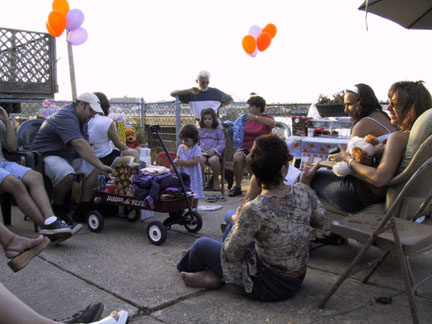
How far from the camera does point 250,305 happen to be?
259 centimetres

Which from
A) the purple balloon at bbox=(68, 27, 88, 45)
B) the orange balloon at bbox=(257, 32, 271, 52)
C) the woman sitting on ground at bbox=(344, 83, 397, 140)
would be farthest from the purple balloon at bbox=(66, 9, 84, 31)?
the woman sitting on ground at bbox=(344, 83, 397, 140)

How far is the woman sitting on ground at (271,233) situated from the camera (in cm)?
241

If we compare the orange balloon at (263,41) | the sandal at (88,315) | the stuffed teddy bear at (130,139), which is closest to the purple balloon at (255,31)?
the orange balloon at (263,41)

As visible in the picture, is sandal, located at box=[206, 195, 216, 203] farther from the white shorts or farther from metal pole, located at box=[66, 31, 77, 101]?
metal pole, located at box=[66, 31, 77, 101]

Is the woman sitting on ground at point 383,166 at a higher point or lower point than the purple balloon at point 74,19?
lower

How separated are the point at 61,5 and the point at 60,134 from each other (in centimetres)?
585

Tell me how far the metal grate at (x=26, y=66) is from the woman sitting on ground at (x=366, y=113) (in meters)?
10.9

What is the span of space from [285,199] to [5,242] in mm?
1801

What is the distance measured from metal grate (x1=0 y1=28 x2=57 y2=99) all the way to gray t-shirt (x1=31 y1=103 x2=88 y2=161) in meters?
8.34

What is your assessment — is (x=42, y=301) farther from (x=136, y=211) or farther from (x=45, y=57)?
(x=45, y=57)

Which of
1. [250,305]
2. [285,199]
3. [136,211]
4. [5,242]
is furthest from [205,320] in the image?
[136,211]

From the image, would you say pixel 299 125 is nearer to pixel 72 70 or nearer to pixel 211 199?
pixel 211 199

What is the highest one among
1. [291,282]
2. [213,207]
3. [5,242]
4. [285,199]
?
[285,199]

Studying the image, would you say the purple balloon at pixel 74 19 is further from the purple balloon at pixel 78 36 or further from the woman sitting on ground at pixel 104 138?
the woman sitting on ground at pixel 104 138
